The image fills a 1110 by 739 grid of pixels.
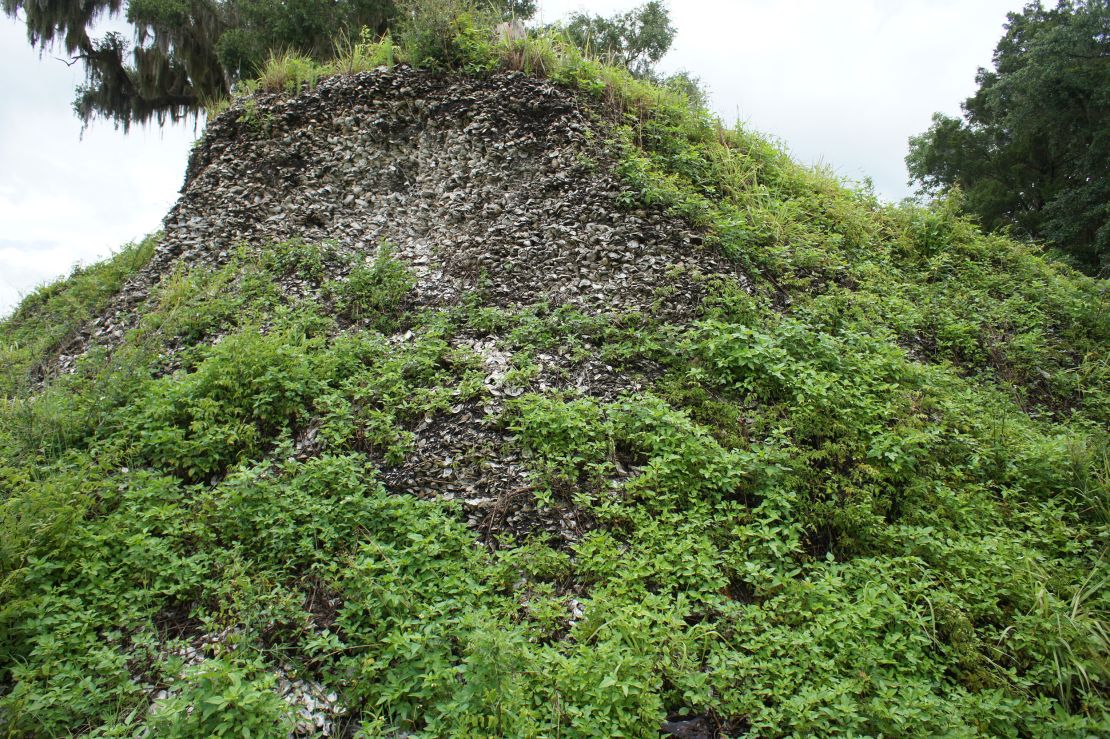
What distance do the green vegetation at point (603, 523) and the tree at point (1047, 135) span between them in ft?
26.8

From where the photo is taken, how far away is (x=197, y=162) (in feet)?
32.9

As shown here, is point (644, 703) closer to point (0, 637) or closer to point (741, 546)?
point (741, 546)

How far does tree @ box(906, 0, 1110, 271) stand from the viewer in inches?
536

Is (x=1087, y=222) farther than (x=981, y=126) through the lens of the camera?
No

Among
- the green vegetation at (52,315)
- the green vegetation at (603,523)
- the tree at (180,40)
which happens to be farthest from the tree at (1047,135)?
the green vegetation at (52,315)

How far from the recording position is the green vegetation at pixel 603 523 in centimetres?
320

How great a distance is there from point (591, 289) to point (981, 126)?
18.8m

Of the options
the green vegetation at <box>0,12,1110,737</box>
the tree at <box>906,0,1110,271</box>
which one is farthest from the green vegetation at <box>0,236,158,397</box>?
the tree at <box>906,0,1110,271</box>

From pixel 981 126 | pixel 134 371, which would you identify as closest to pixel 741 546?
pixel 134 371

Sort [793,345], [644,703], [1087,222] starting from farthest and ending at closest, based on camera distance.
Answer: [1087,222]
[793,345]
[644,703]

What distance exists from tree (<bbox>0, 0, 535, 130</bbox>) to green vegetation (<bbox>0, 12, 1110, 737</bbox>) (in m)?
8.30

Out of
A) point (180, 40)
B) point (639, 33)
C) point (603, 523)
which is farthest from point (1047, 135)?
point (180, 40)

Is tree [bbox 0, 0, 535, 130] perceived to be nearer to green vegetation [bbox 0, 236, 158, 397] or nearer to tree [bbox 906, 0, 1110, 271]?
green vegetation [bbox 0, 236, 158, 397]

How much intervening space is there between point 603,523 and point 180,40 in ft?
50.8
